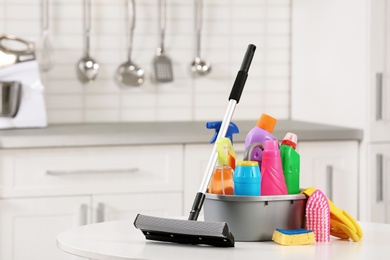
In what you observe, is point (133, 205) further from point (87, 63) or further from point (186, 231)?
point (186, 231)

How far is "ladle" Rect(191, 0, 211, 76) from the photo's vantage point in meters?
3.67

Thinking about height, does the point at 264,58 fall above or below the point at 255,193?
above

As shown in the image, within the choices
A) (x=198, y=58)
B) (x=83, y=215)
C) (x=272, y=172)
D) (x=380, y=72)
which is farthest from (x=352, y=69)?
(x=272, y=172)

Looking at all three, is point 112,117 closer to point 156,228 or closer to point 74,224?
point 74,224

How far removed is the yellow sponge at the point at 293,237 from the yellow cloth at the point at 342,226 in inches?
3.2

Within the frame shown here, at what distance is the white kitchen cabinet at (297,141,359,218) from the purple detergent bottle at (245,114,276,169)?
1.49 m

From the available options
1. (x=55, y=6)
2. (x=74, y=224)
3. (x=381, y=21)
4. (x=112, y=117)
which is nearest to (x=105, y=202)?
(x=74, y=224)

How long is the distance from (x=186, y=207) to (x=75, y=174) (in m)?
0.45

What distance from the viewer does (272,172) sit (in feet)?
5.40

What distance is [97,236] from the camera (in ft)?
5.47

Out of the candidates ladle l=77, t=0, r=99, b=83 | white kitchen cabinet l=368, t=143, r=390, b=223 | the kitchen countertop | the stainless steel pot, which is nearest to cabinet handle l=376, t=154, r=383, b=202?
white kitchen cabinet l=368, t=143, r=390, b=223

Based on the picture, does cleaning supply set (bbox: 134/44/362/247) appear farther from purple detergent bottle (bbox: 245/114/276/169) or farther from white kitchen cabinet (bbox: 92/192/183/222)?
white kitchen cabinet (bbox: 92/192/183/222)

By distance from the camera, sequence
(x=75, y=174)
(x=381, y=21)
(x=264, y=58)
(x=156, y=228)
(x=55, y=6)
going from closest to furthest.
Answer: (x=156, y=228) → (x=75, y=174) → (x=381, y=21) → (x=55, y=6) → (x=264, y=58)

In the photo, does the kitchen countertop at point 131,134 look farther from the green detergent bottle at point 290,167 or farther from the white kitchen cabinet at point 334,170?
the green detergent bottle at point 290,167
